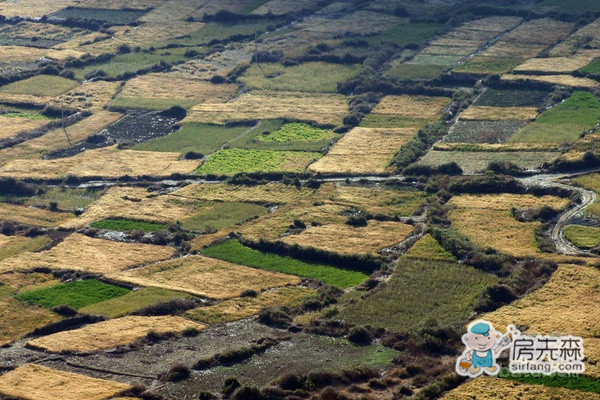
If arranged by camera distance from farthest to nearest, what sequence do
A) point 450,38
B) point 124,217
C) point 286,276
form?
point 450,38 < point 124,217 < point 286,276

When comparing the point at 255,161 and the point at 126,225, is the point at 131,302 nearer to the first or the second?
the point at 126,225

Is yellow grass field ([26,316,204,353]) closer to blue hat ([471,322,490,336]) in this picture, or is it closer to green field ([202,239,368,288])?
green field ([202,239,368,288])

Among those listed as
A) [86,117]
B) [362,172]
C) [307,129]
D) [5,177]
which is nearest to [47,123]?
[86,117]

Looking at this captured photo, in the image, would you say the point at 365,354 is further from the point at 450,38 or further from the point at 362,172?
the point at 450,38

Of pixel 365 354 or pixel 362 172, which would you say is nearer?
pixel 365 354

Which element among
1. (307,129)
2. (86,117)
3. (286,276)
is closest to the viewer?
(286,276)

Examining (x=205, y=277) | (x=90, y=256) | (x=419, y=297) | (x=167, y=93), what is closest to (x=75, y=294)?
(x=90, y=256)

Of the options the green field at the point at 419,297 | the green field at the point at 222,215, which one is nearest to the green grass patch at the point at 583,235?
the green field at the point at 419,297
